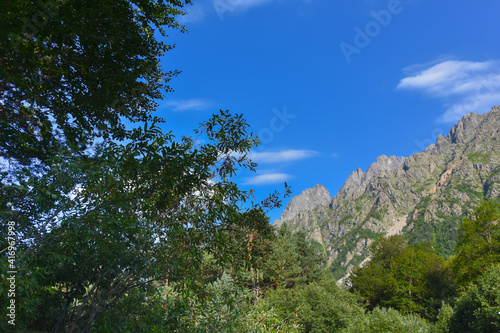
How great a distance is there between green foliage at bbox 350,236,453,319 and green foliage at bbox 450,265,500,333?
66.6ft

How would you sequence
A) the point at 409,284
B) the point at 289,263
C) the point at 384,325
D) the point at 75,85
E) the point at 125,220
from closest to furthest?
the point at 125,220, the point at 75,85, the point at 384,325, the point at 289,263, the point at 409,284

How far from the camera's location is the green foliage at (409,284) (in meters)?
45.6

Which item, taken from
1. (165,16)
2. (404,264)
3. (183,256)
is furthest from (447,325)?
(165,16)

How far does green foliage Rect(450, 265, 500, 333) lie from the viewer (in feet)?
67.9

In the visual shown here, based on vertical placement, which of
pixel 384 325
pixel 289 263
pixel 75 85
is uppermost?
pixel 75 85

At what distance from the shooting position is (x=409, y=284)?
159 ft

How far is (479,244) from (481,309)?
14.5 metres

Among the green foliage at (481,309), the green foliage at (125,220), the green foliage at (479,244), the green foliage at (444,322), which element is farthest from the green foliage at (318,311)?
the green foliage at (125,220)

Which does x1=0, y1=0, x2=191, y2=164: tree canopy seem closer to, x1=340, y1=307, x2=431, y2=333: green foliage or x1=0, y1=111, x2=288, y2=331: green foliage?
x1=0, y1=111, x2=288, y2=331: green foliage

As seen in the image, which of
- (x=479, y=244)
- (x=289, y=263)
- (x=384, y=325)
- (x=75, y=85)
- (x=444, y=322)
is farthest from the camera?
(x=289, y=263)

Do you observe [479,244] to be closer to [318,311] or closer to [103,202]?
[318,311]

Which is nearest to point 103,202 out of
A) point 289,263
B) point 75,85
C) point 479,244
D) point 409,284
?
point 75,85

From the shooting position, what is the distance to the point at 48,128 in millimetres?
7258

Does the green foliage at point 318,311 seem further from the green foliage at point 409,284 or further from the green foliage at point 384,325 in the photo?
the green foliage at point 409,284
